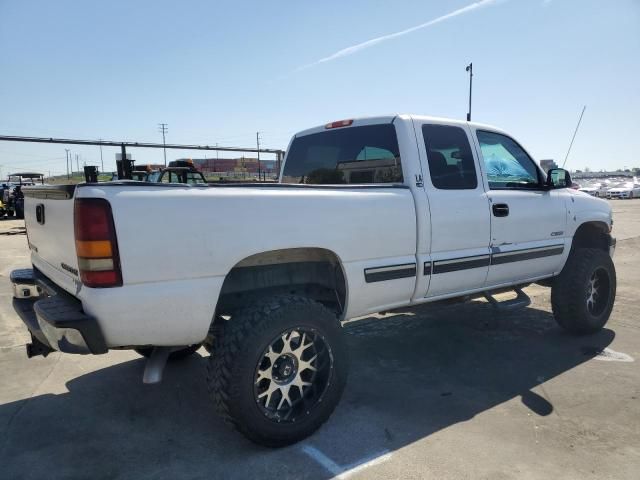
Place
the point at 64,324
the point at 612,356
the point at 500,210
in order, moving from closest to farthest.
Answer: the point at 64,324 → the point at 500,210 → the point at 612,356

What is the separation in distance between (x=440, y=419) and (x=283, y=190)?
5.99ft

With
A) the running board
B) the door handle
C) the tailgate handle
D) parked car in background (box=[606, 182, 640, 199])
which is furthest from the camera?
parked car in background (box=[606, 182, 640, 199])

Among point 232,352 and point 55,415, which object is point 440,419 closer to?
point 232,352

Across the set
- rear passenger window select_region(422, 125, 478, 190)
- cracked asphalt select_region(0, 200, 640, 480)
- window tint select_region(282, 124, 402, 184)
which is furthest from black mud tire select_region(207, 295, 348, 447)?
rear passenger window select_region(422, 125, 478, 190)

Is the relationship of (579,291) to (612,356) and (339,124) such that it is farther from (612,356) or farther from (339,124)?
(339,124)

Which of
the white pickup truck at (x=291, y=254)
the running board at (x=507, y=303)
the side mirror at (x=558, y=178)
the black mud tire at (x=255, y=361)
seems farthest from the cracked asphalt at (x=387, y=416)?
the side mirror at (x=558, y=178)

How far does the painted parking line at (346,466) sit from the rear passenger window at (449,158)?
191cm

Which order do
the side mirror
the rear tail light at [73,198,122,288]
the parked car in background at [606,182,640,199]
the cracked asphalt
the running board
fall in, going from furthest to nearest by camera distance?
the parked car in background at [606,182,640,199]
the side mirror
the running board
the cracked asphalt
the rear tail light at [73,198,122,288]

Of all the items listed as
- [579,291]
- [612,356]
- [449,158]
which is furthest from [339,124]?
[612,356]

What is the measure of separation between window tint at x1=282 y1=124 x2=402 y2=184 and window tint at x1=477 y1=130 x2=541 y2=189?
0.96 metres

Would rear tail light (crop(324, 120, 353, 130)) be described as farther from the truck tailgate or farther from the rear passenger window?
the truck tailgate

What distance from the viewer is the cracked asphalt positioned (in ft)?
8.52

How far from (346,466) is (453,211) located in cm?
194

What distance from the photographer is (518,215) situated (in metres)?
4.04
